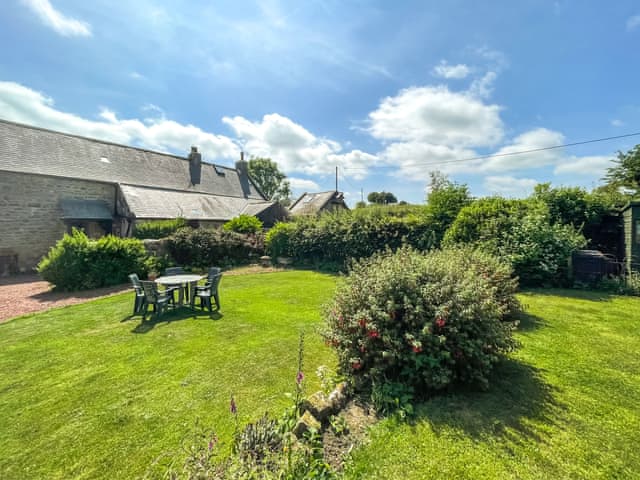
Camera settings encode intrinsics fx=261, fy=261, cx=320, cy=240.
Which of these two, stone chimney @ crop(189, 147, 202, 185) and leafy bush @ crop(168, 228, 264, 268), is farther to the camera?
stone chimney @ crop(189, 147, 202, 185)

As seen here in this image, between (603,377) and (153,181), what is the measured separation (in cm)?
2444

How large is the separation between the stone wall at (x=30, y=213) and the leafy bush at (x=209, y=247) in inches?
311

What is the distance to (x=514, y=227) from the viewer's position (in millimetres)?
8383

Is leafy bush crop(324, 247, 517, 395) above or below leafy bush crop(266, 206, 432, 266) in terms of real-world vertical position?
below

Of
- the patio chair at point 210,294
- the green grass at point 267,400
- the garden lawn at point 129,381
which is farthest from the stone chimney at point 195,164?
the green grass at point 267,400

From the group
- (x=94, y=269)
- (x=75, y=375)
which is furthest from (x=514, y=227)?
(x=94, y=269)

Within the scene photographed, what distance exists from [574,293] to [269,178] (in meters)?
45.0

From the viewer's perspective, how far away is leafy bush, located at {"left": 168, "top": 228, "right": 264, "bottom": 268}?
11.8 meters

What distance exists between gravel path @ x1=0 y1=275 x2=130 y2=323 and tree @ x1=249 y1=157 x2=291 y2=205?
3733cm

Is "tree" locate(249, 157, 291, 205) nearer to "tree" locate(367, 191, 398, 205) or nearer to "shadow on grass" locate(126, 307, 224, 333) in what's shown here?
"tree" locate(367, 191, 398, 205)

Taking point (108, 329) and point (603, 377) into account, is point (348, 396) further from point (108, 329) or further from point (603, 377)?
point (108, 329)

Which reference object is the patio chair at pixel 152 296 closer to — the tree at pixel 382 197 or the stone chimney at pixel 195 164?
the stone chimney at pixel 195 164

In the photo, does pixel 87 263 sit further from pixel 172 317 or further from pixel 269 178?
pixel 269 178

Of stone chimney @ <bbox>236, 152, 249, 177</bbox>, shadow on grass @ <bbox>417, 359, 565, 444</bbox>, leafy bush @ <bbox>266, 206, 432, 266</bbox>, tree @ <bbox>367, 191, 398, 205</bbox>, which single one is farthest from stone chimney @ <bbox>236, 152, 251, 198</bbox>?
shadow on grass @ <bbox>417, 359, 565, 444</bbox>
